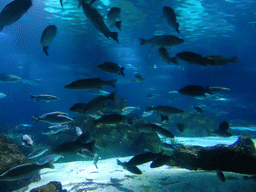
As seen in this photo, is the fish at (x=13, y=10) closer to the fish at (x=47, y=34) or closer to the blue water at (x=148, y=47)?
the fish at (x=47, y=34)

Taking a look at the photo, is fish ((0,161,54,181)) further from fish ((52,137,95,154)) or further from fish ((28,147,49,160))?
fish ((28,147,49,160))

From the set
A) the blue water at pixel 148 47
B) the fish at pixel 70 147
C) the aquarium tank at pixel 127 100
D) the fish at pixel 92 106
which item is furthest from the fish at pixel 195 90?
the blue water at pixel 148 47

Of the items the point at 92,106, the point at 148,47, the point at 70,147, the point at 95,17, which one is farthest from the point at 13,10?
the point at 148,47

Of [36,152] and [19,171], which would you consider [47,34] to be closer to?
[19,171]

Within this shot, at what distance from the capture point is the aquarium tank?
3762 mm

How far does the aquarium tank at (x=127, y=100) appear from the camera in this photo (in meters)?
3.76

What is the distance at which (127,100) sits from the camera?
43.6ft

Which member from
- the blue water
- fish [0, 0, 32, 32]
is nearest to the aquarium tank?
fish [0, 0, 32, 32]

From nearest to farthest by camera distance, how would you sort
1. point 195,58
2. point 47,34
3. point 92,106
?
point 92,106 → point 47,34 → point 195,58

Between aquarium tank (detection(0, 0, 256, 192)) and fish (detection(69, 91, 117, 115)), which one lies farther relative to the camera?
aquarium tank (detection(0, 0, 256, 192))

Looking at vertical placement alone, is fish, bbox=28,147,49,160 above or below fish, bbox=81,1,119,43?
below

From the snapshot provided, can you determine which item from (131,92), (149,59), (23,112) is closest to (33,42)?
(149,59)

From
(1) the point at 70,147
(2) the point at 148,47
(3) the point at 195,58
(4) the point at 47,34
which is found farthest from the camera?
(2) the point at 148,47

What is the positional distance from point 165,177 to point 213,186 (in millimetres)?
1238
